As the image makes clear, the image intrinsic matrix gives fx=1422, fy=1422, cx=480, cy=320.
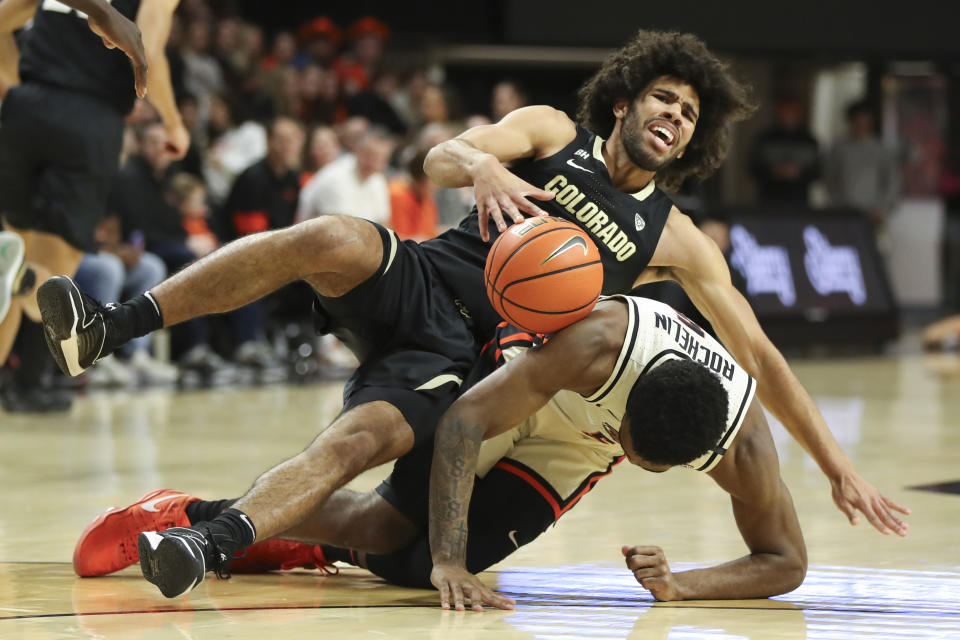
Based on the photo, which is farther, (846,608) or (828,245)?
(828,245)

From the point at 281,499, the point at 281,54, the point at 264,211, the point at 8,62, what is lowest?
the point at 281,499

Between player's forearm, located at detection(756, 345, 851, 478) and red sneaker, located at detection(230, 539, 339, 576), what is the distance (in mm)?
1307

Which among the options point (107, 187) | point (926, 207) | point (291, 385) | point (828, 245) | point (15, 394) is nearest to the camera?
point (107, 187)

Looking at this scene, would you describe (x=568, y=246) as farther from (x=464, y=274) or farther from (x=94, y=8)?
(x=94, y=8)

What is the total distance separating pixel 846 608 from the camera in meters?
3.41

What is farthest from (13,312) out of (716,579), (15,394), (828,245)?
(828,245)

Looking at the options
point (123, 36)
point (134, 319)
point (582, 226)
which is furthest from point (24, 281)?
point (582, 226)

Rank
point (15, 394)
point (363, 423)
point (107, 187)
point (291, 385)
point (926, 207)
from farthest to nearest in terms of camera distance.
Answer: point (926, 207) < point (291, 385) < point (15, 394) < point (107, 187) < point (363, 423)

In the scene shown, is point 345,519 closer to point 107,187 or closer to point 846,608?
point 846,608

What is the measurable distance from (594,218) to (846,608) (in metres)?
1.37

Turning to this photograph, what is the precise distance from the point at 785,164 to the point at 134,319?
1091 cm

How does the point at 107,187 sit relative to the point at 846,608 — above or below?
above

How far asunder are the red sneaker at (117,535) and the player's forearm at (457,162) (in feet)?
3.75

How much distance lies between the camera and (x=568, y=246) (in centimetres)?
361
